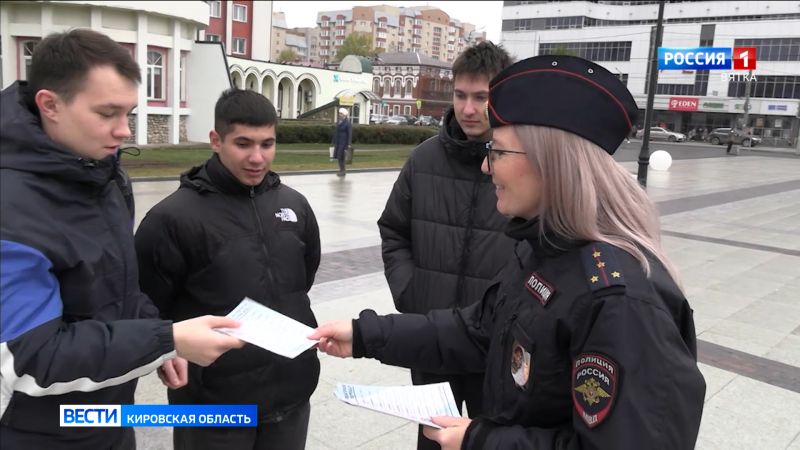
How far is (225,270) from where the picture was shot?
234 cm

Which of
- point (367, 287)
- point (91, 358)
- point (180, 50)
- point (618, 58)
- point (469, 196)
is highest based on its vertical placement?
point (618, 58)

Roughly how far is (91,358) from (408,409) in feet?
2.70

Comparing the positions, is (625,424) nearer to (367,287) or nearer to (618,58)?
(367,287)

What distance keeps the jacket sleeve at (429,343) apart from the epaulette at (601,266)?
642 millimetres

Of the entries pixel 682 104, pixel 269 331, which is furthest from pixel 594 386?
pixel 682 104

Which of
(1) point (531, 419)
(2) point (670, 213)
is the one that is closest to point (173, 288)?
(1) point (531, 419)

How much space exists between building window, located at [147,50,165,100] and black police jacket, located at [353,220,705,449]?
88.2 ft

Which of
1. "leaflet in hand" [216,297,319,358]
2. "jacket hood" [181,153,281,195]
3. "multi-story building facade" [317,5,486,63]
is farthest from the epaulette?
"multi-story building facade" [317,5,486,63]

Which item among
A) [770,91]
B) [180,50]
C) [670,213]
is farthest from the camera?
[770,91]

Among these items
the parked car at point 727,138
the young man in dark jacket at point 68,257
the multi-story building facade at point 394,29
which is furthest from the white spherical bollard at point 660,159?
the multi-story building facade at point 394,29

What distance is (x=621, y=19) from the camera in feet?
227

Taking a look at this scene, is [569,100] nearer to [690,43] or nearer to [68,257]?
[68,257]

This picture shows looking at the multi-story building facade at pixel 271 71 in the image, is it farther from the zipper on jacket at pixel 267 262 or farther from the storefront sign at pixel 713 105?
the zipper on jacket at pixel 267 262

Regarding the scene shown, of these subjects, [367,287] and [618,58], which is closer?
[367,287]
